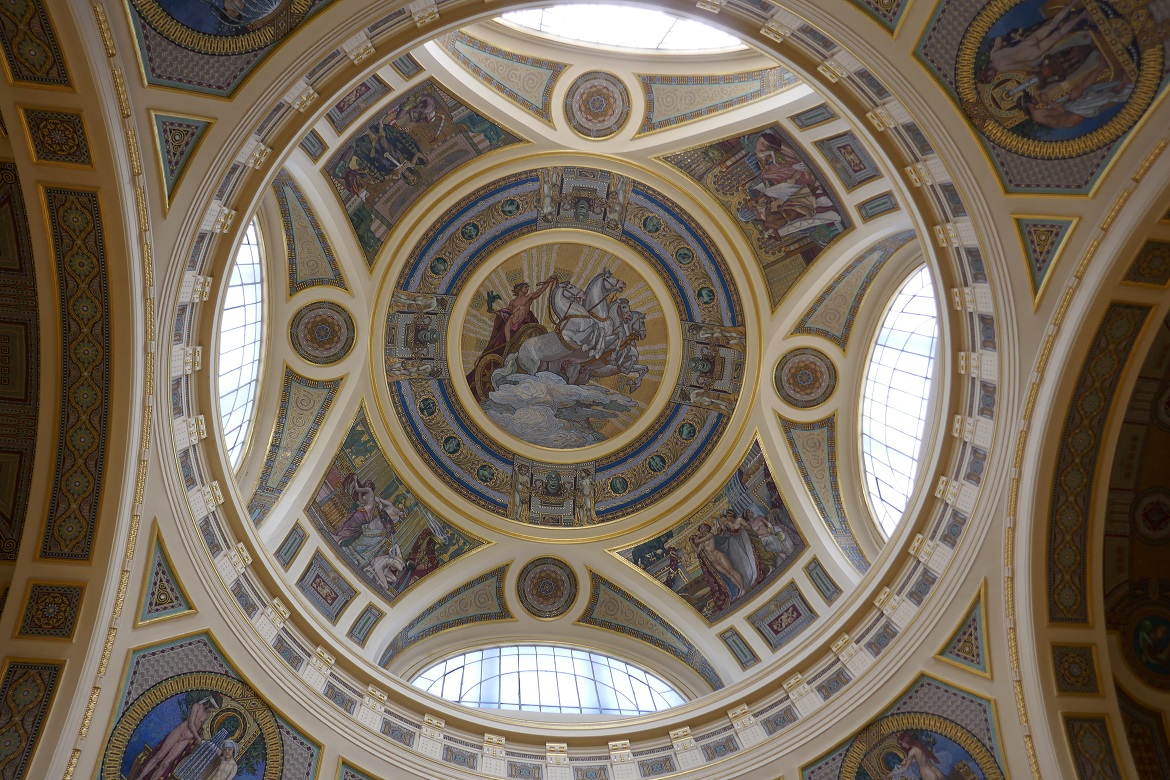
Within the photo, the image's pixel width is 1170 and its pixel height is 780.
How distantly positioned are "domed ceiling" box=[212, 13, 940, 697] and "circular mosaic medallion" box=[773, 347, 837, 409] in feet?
0.16

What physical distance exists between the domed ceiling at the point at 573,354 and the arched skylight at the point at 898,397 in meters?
0.38

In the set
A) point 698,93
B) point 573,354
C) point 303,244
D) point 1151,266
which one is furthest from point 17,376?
point 1151,266

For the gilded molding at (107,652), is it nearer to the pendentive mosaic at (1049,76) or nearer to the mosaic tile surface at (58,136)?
the mosaic tile surface at (58,136)

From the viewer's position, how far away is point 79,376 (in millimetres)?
11508

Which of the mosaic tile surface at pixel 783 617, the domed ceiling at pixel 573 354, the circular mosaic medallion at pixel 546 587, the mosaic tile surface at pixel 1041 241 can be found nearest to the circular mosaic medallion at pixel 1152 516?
the mosaic tile surface at pixel 1041 241

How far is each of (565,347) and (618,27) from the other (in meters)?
7.28

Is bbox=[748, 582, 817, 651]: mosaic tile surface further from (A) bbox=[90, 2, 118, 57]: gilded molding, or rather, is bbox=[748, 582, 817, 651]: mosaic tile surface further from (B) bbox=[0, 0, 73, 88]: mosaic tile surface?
(B) bbox=[0, 0, 73, 88]: mosaic tile surface

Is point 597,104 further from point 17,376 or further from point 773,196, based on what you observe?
point 17,376

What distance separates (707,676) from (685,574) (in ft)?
7.60

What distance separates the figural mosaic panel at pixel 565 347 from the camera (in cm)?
2072

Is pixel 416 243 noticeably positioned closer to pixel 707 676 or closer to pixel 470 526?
pixel 470 526

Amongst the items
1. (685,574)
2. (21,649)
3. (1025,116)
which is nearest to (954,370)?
(1025,116)

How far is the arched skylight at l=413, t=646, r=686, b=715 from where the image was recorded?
1853 centimetres

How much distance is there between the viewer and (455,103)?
18141 mm
